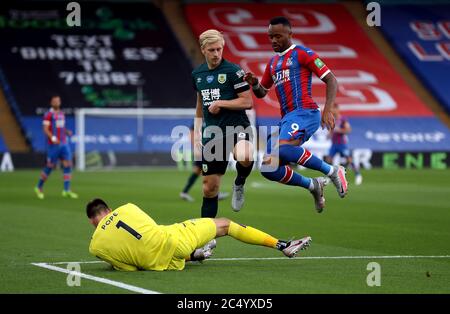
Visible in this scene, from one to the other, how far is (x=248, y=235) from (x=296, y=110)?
88.7 inches

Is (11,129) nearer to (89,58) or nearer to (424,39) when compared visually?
(89,58)

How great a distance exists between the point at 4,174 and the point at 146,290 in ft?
89.8

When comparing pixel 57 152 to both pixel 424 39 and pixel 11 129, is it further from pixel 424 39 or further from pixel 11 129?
pixel 424 39

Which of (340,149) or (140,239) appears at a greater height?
(340,149)

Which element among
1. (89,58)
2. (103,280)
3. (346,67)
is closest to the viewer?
(103,280)

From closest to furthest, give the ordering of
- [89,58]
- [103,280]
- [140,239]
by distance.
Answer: [103,280]
[140,239]
[89,58]

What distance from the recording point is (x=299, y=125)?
11.8 meters

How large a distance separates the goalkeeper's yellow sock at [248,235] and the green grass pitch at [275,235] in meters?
0.26

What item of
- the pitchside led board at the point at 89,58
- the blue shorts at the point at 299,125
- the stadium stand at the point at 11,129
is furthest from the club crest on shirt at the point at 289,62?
the pitchside led board at the point at 89,58

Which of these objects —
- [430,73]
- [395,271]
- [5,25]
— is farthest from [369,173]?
[395,271]

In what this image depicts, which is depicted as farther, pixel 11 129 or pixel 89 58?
pixel 89 58

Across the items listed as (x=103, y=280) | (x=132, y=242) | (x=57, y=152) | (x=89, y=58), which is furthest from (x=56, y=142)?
(x=89, y=58)

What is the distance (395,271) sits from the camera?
9.86 m

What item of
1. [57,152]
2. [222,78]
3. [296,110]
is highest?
[222,78]
